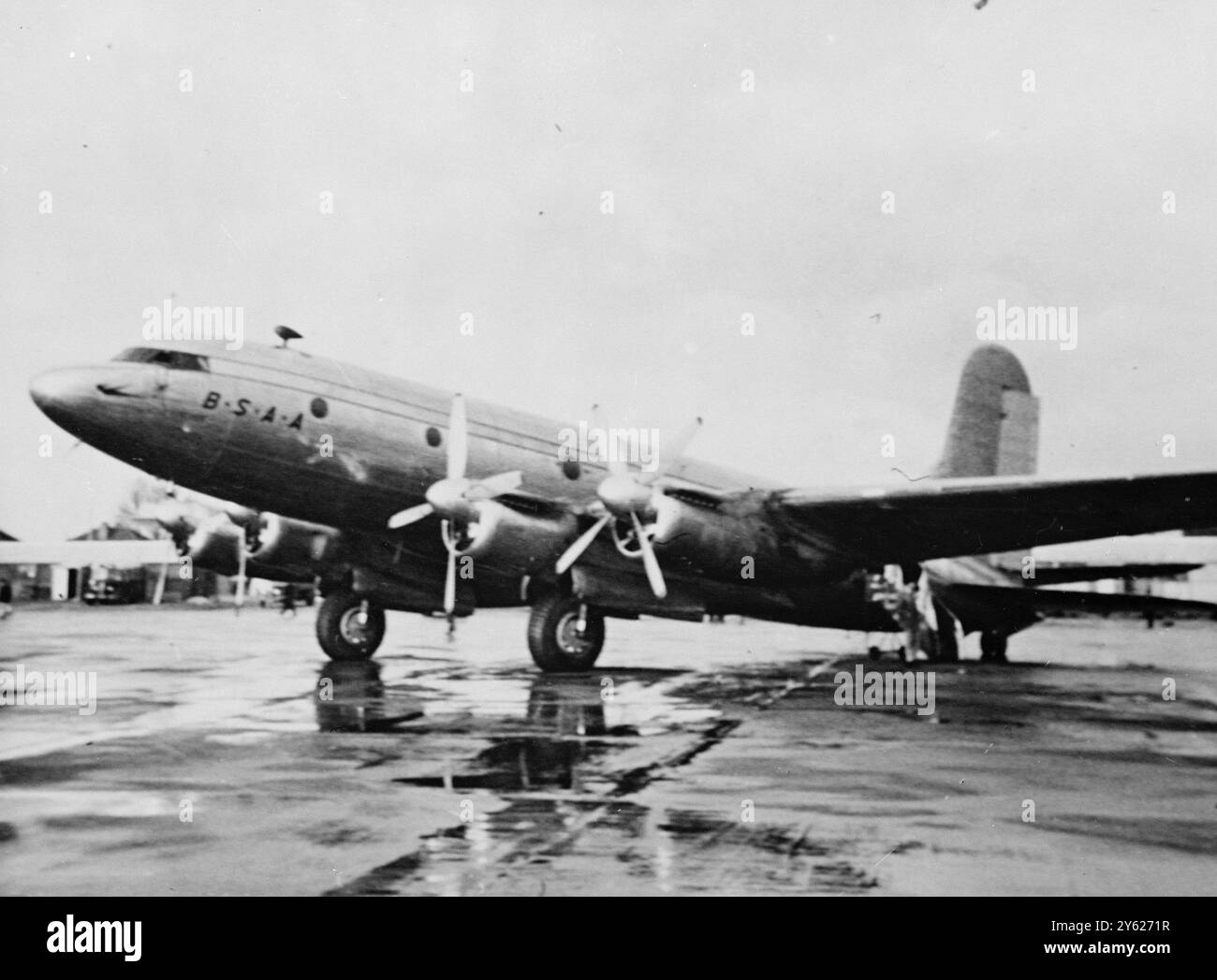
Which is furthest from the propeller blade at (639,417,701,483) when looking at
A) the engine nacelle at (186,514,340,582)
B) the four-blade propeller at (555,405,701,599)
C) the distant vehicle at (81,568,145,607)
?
the distant vehicle at (81,568,145,607)

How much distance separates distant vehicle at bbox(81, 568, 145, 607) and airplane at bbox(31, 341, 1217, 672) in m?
16.9

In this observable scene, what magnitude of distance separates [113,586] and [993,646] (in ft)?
86.8

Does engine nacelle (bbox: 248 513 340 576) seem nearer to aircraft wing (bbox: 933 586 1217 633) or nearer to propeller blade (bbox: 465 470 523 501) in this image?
propeller blade (bbox: 465 470 523 501)

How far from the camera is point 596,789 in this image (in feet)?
22.9

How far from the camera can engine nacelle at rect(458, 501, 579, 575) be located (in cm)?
1347

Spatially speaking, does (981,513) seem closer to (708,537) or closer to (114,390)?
(708,537)

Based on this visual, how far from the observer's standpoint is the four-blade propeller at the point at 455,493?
13.6 metres

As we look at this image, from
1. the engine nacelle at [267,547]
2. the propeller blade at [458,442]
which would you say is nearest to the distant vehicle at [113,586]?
the engine nacelle at [267,547]

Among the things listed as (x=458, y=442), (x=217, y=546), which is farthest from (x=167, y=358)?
(x=217, y=546)

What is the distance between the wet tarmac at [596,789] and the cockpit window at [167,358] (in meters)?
4.10
